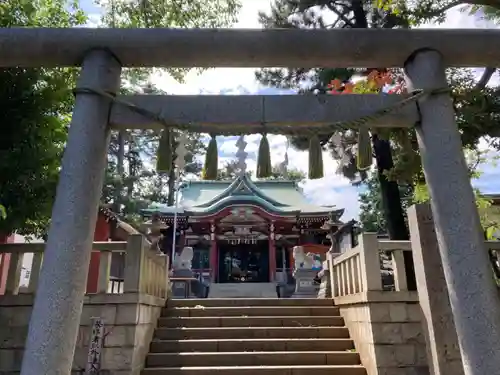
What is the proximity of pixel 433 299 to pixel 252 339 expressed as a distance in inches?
130

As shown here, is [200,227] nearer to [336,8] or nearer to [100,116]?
[336,8]

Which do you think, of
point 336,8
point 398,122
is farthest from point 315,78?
point 398,122

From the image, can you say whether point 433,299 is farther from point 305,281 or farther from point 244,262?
point 244,262

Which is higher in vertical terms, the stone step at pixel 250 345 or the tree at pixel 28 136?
the tree at pixel 28 136

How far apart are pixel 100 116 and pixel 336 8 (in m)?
10.4

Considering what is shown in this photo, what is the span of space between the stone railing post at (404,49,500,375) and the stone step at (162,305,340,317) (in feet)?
16.8

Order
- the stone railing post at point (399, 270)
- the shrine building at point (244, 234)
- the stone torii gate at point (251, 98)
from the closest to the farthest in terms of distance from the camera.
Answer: the stone torii gate at point (251, 98), the stone railing post at point (399, 270), the shrine building at point (244, 234)

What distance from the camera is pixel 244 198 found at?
58.5 ft

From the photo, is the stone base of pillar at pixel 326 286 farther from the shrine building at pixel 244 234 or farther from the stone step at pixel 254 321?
the shrine building at pixel 244 234

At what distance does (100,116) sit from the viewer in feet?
10.3

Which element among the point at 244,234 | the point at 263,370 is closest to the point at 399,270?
the point at 263,370

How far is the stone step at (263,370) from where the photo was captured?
19.0 ft

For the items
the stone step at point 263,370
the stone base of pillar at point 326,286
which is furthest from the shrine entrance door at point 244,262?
the stone step at point 263,370

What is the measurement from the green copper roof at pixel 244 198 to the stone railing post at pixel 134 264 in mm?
10604
